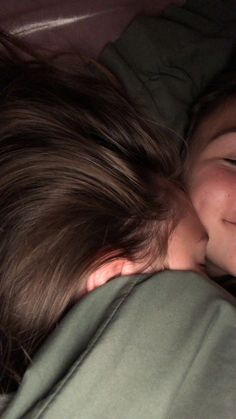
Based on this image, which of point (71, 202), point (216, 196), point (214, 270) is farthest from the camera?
point (214, 270)

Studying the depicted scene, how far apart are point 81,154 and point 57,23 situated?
14.0 inches

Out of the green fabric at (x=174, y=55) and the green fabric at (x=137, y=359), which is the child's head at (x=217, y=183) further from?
the green fabric at (x=137, y=359)

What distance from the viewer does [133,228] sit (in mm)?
699

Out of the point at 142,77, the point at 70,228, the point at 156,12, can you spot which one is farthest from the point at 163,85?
the point at 70,228

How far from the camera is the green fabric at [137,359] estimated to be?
0.54 m

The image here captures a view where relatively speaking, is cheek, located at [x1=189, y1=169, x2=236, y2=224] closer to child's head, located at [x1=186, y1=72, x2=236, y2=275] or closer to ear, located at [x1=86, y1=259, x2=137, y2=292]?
child's head, located at [x1=186, y1=72, x2=236, y2=275]

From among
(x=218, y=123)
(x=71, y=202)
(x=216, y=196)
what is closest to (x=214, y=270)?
(x=216, y=196)

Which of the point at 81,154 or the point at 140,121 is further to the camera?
the point at 140,121

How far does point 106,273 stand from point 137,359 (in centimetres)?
13

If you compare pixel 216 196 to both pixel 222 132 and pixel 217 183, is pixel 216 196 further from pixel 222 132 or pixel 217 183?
pixel 222 132

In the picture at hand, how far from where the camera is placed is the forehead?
92 cm

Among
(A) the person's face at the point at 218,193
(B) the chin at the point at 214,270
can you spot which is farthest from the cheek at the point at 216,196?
(B) the chin at the point at 214,270

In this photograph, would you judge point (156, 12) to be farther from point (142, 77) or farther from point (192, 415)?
point (192, 415)

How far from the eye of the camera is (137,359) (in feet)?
1.85
